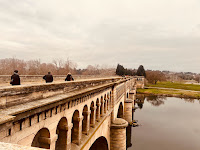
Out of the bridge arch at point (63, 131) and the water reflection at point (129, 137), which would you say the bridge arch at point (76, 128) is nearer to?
the bridge arch at point (63, 131)

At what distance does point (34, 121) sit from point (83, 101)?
178 inches

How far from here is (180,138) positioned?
29.8 m

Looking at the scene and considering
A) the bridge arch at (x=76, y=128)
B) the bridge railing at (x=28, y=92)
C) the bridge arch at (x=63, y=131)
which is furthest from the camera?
the bridge arch at (x=76, y=128)

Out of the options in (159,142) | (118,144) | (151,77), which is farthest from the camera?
(151,77)

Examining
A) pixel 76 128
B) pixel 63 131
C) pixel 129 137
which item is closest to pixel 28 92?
pixel 63 131

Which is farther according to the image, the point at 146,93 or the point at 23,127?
the point at 146,93

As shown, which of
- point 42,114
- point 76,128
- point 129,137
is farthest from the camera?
point 129,137

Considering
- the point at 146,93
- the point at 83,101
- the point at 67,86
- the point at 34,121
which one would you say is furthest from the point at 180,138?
the point at 146,93

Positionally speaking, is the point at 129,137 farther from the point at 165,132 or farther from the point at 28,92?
the point at 28,92

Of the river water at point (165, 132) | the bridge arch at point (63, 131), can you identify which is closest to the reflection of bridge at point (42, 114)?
the bridge arch at point (63, 131)

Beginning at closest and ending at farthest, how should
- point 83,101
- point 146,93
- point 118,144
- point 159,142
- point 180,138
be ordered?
point 83,101 → point 118,144 → point 159,142 → point 180,138 → point 146,93

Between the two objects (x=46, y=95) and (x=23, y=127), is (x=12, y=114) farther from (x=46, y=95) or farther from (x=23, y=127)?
(x=46, y=95)

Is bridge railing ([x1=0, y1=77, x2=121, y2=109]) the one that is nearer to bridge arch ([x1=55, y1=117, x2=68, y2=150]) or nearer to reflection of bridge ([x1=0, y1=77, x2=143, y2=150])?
reflection of bridge ([x1=0, y1=77, x2=143, y2=150])

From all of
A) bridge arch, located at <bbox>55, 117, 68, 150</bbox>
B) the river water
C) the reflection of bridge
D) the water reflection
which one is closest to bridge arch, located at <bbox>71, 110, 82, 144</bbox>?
the reflection of bridge
